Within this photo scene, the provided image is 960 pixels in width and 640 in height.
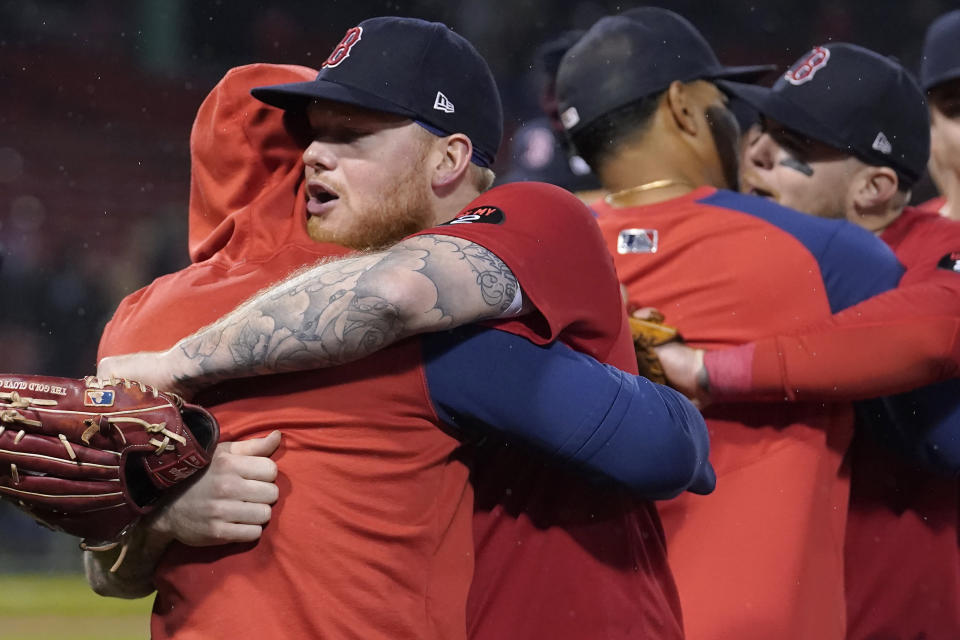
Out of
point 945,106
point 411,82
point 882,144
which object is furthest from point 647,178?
point 945,106

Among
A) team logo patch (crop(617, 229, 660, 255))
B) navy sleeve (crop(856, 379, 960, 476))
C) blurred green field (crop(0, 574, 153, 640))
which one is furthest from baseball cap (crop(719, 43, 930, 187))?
blurred green field (crop(0, 574, 153, 640))

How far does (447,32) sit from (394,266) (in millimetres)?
705

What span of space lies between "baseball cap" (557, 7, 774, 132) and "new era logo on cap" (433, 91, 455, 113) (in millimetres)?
795

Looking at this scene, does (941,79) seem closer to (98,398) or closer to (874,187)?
(874,187)

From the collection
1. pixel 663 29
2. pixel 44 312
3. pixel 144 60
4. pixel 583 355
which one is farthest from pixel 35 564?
pixel 583 355

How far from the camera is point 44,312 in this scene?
1038 cm

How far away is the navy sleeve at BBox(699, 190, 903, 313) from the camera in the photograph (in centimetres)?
261

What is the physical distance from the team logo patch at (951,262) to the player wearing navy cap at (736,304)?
98 millimetres

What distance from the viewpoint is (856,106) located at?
3.01m

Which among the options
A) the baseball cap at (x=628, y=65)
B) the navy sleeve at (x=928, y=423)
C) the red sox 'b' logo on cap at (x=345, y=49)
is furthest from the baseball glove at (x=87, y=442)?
the navy sleeve at (x=928, y=423)

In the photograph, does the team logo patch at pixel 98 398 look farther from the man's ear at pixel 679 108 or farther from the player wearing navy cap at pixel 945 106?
the player wearing navy cap at pixel 945 106

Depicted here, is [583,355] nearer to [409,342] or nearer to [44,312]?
[409,342]

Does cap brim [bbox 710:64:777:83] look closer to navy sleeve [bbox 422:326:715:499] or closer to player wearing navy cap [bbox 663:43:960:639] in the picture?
player wearing navy cap [bbox 663:43:960:639]

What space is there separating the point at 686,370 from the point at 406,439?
0.91 metres
